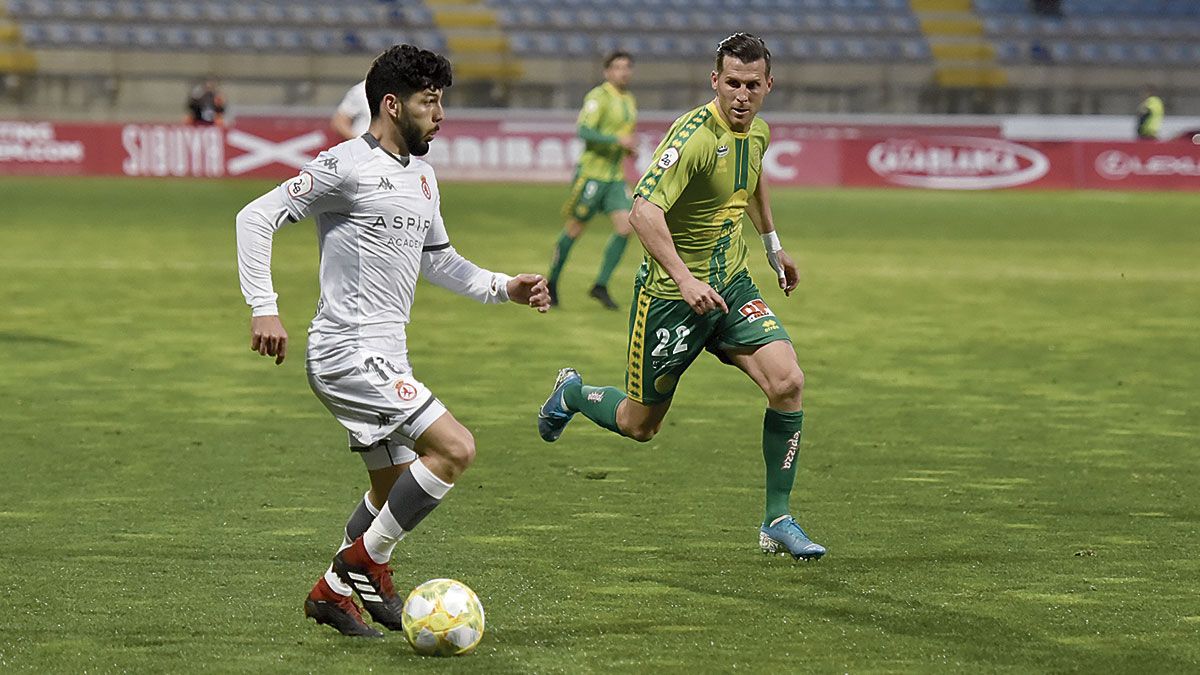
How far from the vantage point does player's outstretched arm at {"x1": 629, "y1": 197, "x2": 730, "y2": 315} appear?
6.38 meters

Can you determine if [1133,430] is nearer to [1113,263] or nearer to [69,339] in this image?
[69,339]

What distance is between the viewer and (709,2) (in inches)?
1599

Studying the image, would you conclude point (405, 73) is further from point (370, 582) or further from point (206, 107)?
point (206, 107)

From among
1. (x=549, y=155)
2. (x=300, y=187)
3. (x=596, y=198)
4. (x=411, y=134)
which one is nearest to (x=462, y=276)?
(x=411, y=134)

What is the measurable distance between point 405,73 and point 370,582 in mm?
1510

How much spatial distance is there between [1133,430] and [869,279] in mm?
8052

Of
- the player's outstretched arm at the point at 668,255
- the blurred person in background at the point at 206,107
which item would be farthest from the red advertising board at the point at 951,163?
the player's outstretched arm at the point at 668,255

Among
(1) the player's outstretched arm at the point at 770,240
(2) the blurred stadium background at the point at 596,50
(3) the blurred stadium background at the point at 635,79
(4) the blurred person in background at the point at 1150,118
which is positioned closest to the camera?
(1) the player's outstretched arm at the point at 770,240

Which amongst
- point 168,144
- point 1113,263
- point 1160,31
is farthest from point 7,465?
point 1160,31

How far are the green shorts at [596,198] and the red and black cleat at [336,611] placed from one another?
31.0 ft

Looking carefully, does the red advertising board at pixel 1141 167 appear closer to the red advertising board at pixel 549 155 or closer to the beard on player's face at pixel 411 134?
the red advertising board at pixel 549 155

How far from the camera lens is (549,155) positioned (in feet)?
104

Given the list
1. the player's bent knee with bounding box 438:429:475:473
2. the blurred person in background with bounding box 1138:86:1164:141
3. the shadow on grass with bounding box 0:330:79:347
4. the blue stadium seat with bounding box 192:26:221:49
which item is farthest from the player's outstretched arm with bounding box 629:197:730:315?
the blue stadium seat with bounding box 192:26:221:49

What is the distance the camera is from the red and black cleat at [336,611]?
5277 millimetres
